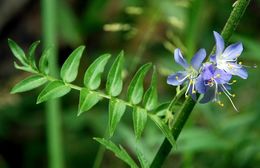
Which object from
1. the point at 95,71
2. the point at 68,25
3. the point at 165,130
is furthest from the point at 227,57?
the point at 68,25

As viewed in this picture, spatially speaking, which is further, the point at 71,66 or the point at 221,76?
the point at 71,66

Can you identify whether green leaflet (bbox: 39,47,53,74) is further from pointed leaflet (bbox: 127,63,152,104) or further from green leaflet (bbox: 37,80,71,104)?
pointed leaflet (bbox: 127,63,152,104)

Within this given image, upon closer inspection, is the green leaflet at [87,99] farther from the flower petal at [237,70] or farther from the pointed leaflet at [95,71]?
the flower petal at [237,70]

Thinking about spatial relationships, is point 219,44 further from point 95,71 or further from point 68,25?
point 68,25

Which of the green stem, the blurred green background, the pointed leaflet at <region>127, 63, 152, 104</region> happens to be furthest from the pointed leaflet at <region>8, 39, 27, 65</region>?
the blurred green background

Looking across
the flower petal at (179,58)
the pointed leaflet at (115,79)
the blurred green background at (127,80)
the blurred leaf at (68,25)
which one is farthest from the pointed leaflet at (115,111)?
the blurred leaf at (68,25)

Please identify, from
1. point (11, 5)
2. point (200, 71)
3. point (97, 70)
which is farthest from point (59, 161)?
point (11, 5)

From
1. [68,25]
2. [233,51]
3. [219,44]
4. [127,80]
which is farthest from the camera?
[127,80]
